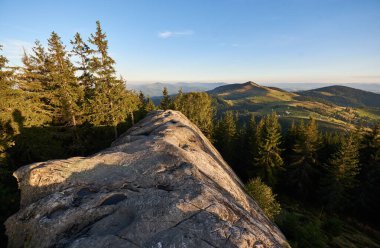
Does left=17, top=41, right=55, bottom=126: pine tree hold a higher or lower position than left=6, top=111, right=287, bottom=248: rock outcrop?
higher

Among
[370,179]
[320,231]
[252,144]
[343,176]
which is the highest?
[252,144]

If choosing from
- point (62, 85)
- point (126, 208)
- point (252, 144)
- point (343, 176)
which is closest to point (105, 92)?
point (62, 85)

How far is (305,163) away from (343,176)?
834cm

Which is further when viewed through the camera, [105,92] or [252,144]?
[252,144]

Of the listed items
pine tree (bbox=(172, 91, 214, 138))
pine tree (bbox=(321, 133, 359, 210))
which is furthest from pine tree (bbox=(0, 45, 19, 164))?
pine tree (bbox=(321, 133, 359, 210))

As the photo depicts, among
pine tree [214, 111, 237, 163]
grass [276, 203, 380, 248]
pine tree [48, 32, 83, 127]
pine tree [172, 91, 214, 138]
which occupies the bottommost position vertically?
grass [276, 203, 380, 248]

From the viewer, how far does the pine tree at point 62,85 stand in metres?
33.5

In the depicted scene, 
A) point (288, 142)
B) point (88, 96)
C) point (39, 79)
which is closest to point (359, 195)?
point (288, 142)

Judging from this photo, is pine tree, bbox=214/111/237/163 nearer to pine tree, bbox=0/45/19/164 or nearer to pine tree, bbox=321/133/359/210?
pine tree, bbox=321/133/359/210

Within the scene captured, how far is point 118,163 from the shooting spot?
1864 centimetres

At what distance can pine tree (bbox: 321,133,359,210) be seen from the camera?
45.2m

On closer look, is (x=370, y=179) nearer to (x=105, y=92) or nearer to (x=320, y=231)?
(x=320, y=231)

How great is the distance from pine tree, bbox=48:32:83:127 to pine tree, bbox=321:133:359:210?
172 feet

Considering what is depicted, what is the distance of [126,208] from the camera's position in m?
13.0
